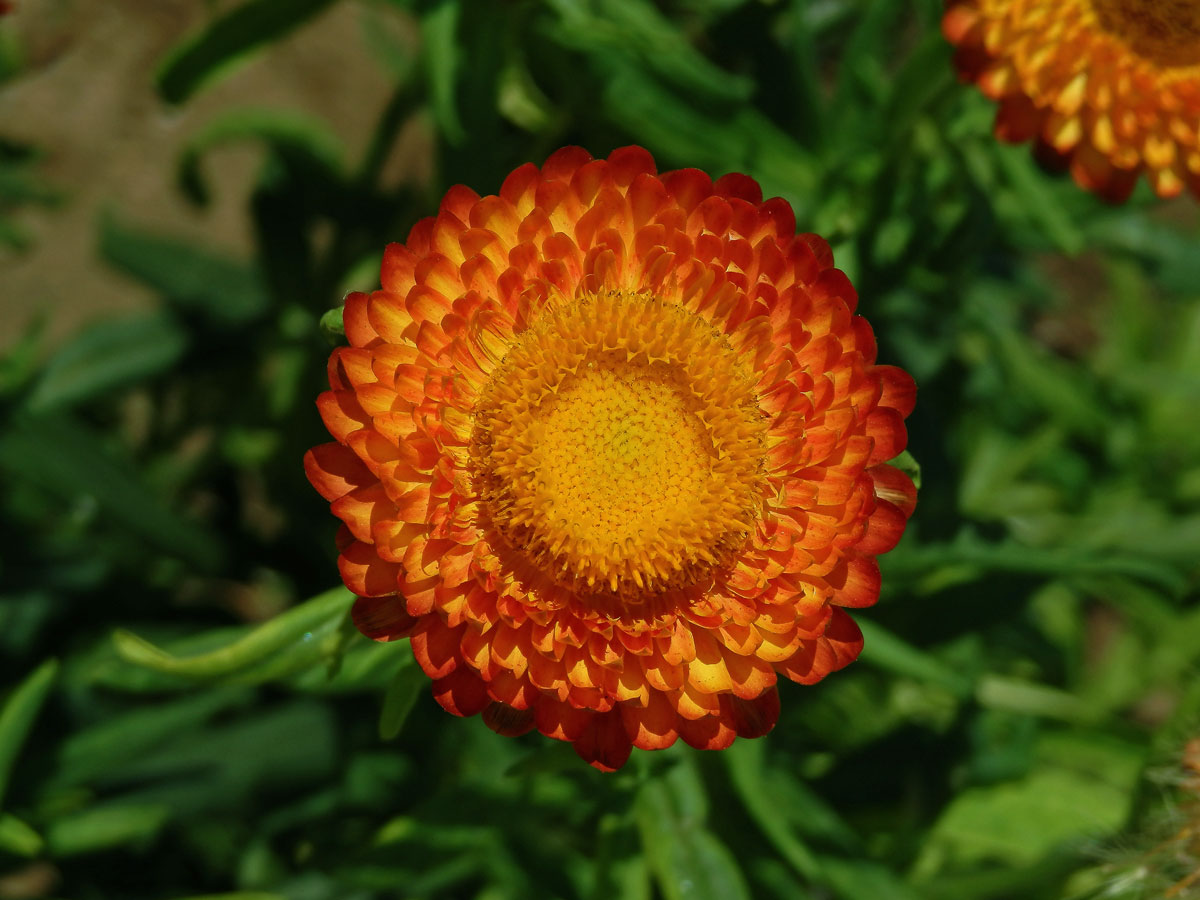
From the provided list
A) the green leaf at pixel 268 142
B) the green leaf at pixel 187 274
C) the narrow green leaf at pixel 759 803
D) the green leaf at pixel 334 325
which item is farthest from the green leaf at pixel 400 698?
the green leaf at pixel 268 142

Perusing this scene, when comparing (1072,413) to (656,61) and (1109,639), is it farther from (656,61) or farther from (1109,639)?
(656,61)

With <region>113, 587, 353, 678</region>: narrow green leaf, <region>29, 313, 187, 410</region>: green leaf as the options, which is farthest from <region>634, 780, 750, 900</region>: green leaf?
<region>29, 313, 187, 410</region>: green leaf

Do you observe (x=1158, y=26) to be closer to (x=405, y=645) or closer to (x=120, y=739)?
(x=405, y=645)

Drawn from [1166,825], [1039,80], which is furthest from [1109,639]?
[1039,80]

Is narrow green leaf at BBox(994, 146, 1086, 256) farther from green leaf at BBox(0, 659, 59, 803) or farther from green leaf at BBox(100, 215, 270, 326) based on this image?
green leaf at BBox(0, 659, 59, 803)

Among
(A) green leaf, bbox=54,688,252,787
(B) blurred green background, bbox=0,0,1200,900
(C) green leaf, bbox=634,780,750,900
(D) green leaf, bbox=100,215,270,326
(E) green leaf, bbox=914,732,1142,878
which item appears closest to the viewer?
(C) green leaf, bbox=634,780,750,900
